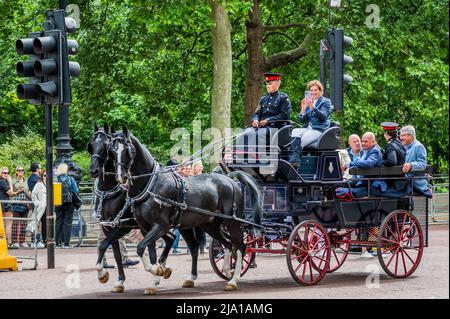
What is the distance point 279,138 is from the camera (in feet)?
51.1

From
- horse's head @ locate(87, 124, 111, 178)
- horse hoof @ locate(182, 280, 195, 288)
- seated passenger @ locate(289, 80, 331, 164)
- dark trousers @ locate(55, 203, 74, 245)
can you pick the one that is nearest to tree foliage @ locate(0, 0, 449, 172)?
dark trousers @ locate(55, 203, 74, 245)

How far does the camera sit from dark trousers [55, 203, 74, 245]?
24.4 m

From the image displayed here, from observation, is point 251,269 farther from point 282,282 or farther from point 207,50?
point 207,50

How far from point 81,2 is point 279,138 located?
711 inches

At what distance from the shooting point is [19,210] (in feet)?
75.8

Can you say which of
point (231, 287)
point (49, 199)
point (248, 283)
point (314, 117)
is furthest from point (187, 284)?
point (49, 199)

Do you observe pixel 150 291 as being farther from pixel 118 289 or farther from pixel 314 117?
pixel 314 117

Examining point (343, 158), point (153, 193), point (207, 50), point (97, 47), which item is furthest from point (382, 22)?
point (153, 193)

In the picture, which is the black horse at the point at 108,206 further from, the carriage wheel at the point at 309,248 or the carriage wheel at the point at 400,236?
the carriage wheel at the point at 400,236

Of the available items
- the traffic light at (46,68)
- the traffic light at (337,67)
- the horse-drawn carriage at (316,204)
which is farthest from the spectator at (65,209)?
the horse-drawn carriage at (316,204)

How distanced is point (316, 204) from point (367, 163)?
1.04 meters

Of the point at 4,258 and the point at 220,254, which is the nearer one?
the point at 220,254

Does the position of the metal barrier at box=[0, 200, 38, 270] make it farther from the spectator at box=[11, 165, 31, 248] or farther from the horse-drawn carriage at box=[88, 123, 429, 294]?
the horse-drawn carriage at box=[88, 123, 429, 294]

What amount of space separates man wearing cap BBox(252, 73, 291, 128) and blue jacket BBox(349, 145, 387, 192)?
1.28 metres
